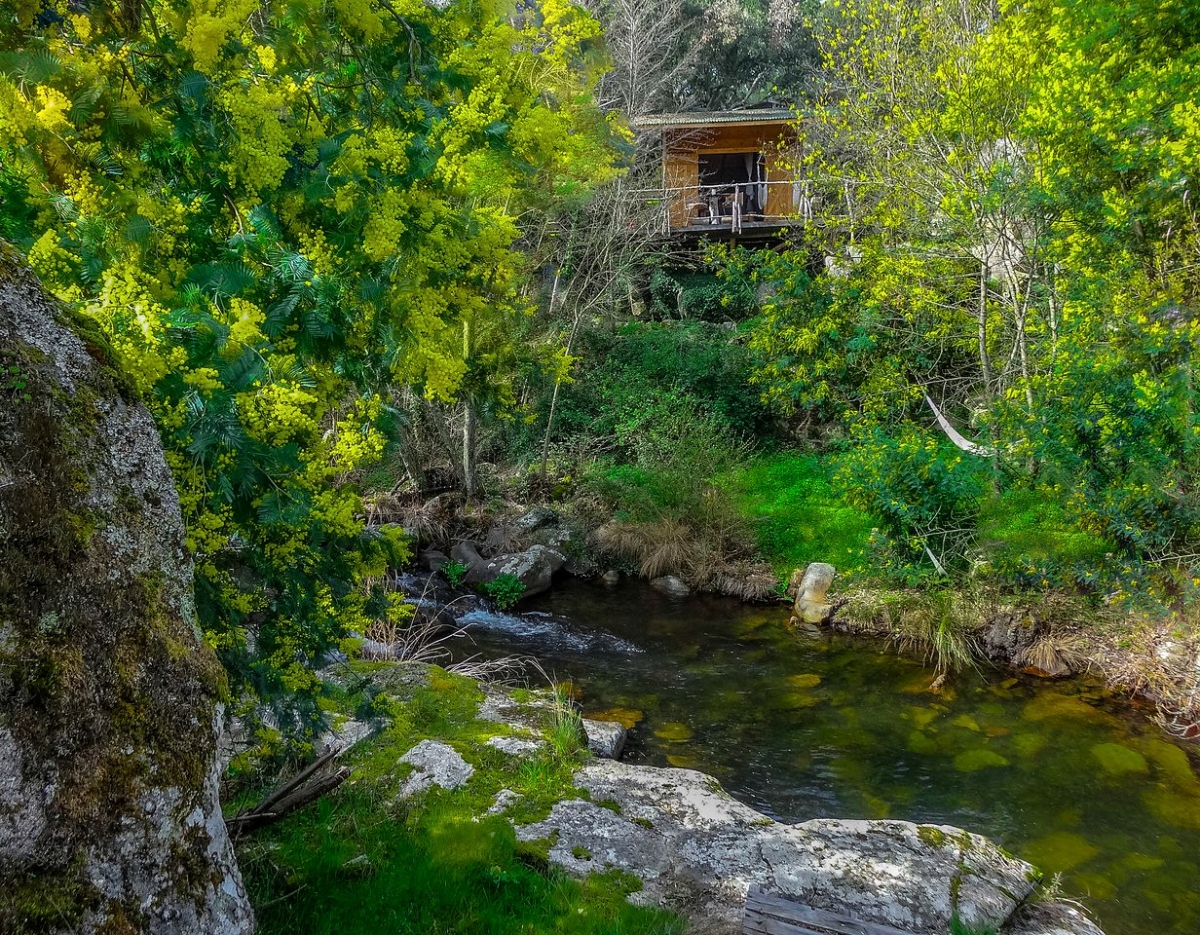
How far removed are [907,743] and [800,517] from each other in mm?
5403

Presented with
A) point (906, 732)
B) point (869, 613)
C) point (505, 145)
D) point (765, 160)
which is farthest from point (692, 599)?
point (765, 160)

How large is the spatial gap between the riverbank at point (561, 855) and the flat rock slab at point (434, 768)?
12mm

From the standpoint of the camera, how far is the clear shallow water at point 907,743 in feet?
17.9

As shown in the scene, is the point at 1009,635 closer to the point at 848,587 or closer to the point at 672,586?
the point at 848,587

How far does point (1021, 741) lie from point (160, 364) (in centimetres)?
750

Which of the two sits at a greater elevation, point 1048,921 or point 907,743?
point 1048,921

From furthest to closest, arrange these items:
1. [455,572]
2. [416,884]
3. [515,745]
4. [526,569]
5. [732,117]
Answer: [732,117]
[455,572]
[526,569]
[515,745]
[416,884]

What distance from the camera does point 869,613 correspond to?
9422 mm

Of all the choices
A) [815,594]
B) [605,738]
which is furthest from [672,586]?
[605,738]

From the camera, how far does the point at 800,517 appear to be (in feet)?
39.7

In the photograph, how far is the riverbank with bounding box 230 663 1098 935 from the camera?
10.7 feet

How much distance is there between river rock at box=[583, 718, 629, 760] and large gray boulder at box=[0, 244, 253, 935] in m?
4.15

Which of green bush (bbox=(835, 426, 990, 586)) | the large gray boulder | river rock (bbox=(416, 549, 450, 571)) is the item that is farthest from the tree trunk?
the large gray boulder

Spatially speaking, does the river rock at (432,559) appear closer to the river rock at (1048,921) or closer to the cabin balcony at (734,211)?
the river rock at (1048,921)
